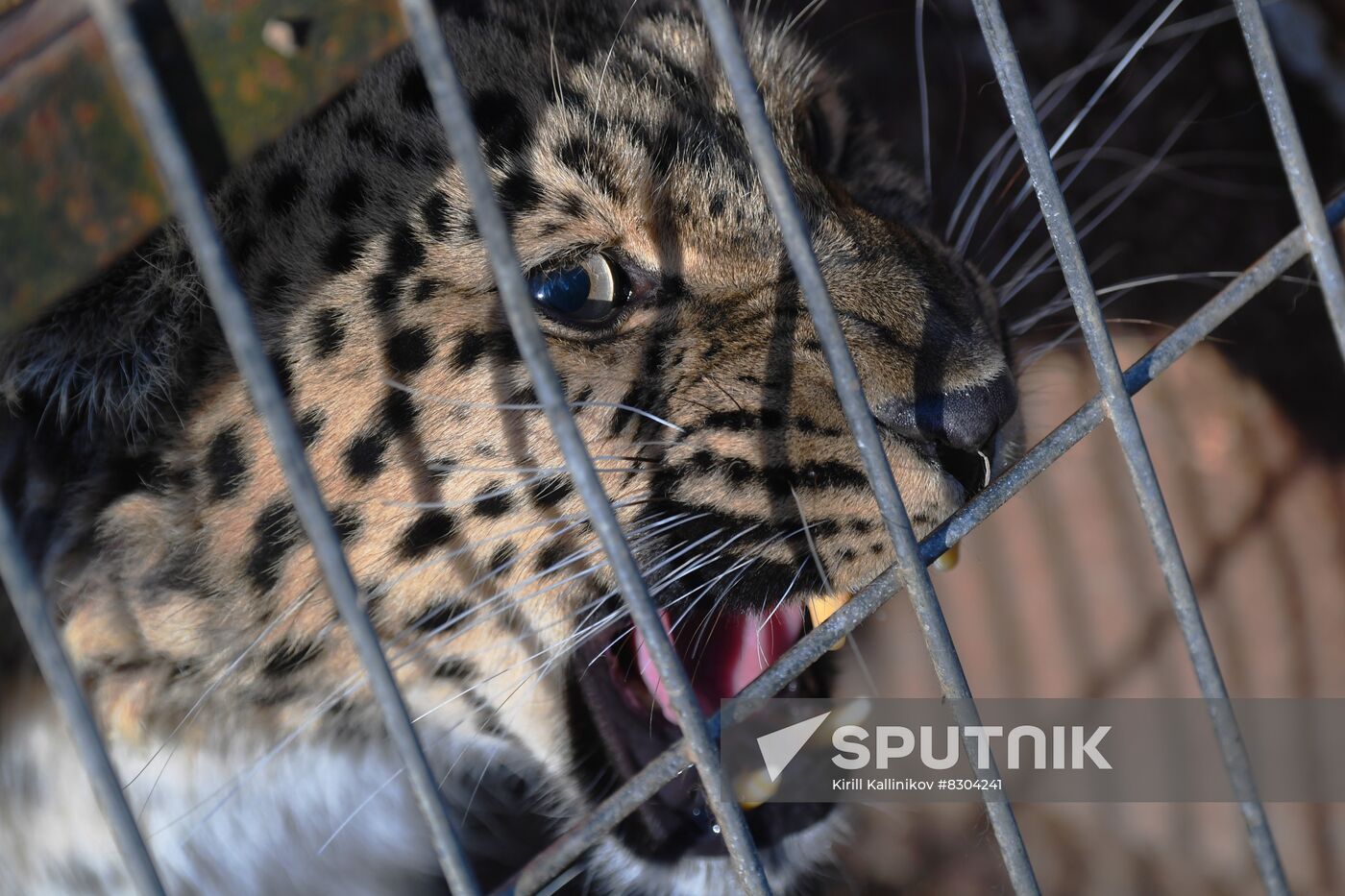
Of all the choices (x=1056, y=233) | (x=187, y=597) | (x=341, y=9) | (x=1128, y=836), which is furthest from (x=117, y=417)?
(x=1128, y=836)

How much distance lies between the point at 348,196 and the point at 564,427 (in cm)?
63

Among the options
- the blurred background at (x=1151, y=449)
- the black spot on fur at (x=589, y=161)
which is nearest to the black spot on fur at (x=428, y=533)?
the black spot on fur at (x=589, y=161)

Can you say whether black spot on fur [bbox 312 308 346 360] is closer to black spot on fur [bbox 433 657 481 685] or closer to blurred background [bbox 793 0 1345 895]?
black spot on fur [bbox 433 657 481 685]

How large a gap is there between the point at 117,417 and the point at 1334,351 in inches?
87.1

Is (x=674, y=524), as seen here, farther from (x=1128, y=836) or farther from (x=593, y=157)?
(x=1128, y=836)

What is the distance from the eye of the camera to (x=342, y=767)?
65.2 inches

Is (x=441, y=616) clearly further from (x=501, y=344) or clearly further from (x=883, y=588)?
(x=883, y=588)

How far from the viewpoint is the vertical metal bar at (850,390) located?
861 millimetres

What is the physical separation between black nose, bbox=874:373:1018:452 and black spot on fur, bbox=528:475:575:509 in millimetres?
364

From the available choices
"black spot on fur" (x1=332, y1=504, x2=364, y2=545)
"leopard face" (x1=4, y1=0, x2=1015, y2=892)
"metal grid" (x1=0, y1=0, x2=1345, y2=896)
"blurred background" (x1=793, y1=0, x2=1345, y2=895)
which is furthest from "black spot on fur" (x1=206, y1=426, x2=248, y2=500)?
"blurred background" (x1=793, y1=0, x2=1345, y2=895)

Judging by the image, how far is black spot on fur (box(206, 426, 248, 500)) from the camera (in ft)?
4.44

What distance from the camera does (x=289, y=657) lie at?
144 centimetres

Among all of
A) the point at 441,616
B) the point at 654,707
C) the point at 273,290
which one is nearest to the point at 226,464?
the point at 273,290
